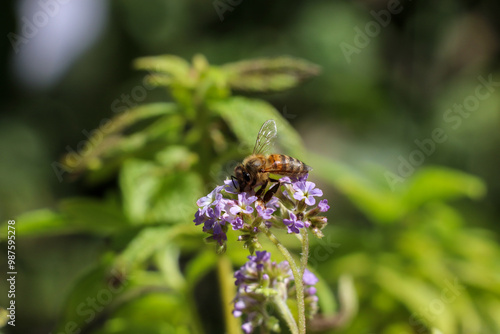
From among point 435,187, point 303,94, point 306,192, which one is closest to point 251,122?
point 306,192

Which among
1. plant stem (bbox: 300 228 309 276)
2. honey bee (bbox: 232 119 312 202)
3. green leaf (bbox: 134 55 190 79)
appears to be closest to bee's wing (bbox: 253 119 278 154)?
honey bee (bbox: 232 119 312 202)

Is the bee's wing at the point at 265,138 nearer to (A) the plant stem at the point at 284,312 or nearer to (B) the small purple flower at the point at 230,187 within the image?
(B) the small purple flower at the point at 230,187

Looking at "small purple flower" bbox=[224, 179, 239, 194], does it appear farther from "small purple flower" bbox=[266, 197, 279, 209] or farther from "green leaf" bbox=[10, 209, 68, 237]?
"green leaf" bbox=[10, 209, 68, 237]

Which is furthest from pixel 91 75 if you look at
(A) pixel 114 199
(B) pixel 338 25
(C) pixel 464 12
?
(A) pixel 114 199

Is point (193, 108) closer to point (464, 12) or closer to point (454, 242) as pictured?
point (454, 242)

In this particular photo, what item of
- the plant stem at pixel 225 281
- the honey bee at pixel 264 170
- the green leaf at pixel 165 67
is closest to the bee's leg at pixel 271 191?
the honey bee at pixel 264 170

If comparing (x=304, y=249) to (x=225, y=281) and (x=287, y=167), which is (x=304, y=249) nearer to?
(x=287, y=167)
